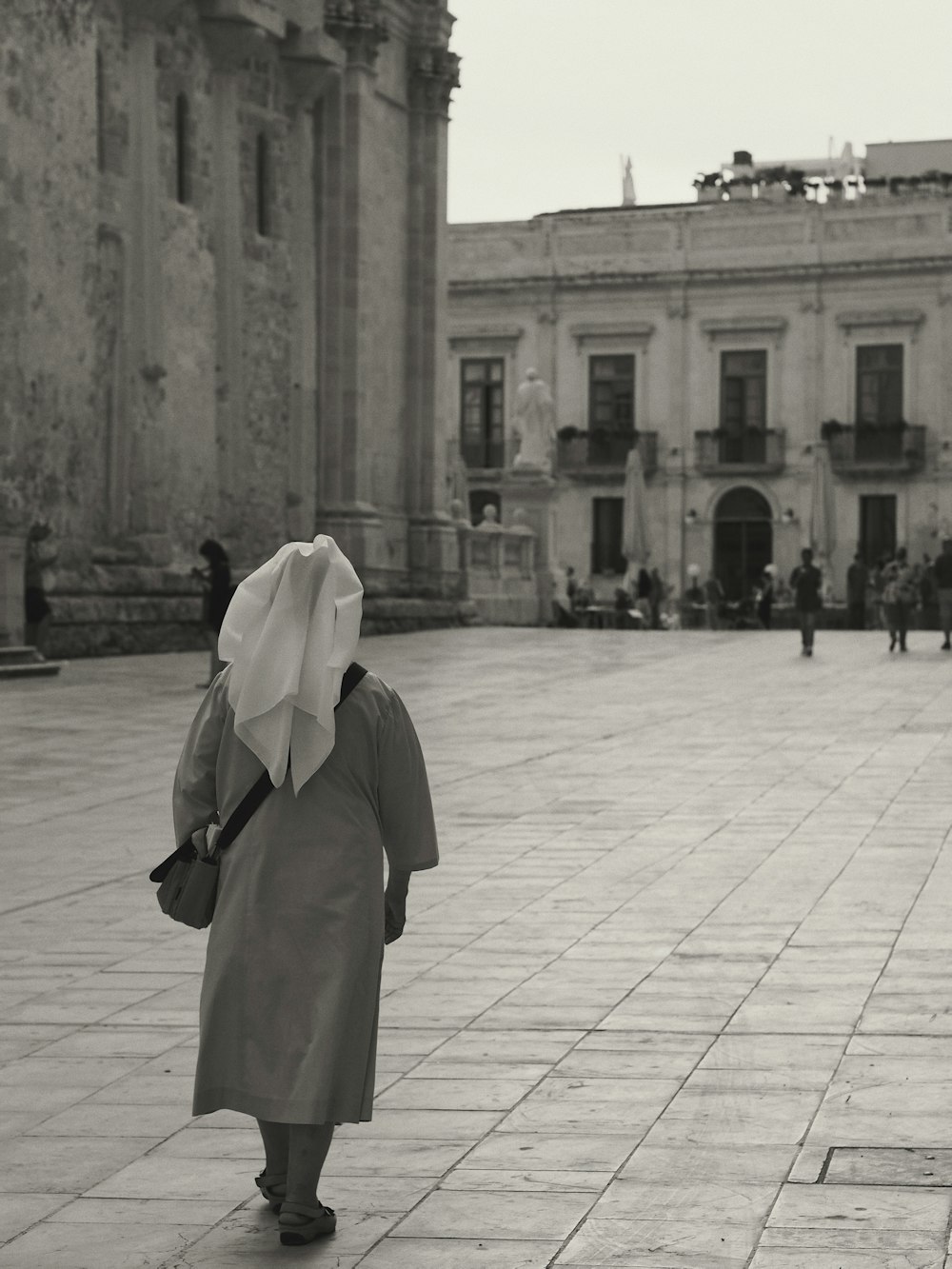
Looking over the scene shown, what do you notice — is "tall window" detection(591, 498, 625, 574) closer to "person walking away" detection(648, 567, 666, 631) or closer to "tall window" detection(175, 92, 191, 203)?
"person walking away" detection(648, 567, 666, 631)

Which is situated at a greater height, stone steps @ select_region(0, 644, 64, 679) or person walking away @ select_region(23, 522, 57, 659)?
person walking away @ select_region(23, 522, 57, 659)

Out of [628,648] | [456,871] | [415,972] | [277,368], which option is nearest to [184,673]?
[628,648]

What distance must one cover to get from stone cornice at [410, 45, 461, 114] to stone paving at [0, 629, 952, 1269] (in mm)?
22468

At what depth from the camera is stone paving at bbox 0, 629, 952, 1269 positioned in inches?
174

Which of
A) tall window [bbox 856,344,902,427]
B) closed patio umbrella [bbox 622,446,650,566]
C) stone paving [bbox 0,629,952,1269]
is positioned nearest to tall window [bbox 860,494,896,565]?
tall window [bbox 856,344,902,427]

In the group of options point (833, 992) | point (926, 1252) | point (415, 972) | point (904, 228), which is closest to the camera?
point (926, 1252)

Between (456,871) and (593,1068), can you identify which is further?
(456,871)

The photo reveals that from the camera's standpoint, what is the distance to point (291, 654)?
4504mm

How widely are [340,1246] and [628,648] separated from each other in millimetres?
22864

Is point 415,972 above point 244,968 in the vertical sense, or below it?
below

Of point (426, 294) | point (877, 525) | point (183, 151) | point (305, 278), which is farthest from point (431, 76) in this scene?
point (877, 525)

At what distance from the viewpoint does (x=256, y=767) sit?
457cm

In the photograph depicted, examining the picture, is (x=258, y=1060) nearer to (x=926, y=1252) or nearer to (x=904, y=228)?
(x=926, y=1252)

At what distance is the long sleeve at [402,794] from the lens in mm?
4625
